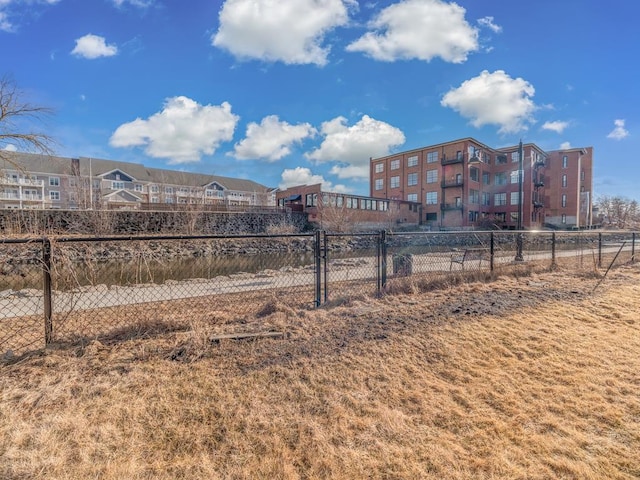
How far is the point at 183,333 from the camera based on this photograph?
386cm

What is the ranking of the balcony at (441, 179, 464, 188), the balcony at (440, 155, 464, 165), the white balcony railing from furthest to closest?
1. the white balcony railing
2. the balcony at (441, 179, 464, 188)
3. the balcony at (440, 155, 464, 165)

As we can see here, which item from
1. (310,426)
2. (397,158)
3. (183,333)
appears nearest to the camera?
(310,426)

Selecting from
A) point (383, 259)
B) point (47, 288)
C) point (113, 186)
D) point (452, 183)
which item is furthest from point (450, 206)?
point (113, 186)

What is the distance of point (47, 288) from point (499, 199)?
2227 inches

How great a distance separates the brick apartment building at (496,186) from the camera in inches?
1810

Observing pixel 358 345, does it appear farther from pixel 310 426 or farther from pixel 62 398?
pixel 62 398

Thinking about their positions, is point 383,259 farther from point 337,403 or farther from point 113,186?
point 113,186

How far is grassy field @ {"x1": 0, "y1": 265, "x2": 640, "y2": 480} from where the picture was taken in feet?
6.24

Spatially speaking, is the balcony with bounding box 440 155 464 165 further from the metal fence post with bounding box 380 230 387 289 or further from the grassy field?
the grassy field

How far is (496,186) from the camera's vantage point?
164 feet

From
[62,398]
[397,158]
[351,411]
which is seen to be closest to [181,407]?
[62,398]

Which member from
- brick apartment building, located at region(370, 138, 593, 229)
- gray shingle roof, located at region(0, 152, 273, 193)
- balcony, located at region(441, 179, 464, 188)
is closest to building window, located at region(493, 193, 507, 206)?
brick apartment building, located at region(370, 138, 593, 229)

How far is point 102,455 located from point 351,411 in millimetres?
1681

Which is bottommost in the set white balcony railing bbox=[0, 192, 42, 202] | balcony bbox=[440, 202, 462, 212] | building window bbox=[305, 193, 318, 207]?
balcony bbox=[440, 202, 462, 212]
